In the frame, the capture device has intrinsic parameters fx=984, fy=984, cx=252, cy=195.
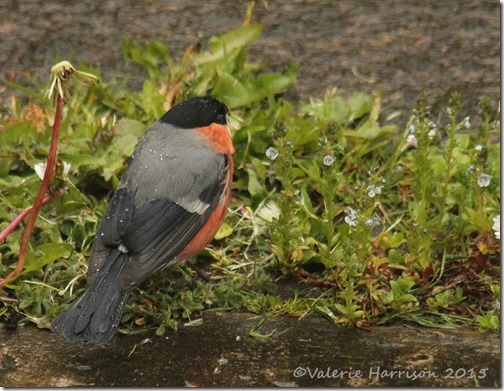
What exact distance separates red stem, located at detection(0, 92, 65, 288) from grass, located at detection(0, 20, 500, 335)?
0.41ft

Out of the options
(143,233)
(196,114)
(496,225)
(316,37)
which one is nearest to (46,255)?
(143,233)

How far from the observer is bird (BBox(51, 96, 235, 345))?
448 cm

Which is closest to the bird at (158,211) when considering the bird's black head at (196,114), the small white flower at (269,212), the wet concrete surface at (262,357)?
the bird's black head at (196,114)

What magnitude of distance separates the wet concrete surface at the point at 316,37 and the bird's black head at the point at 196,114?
117cm

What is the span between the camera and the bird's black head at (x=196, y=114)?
533cm

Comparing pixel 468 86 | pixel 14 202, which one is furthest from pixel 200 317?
pixel 468 86

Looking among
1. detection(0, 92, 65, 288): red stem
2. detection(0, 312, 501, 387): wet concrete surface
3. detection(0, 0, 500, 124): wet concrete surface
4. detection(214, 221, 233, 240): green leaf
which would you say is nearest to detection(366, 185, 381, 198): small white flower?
detection(0, 312, 501, 387): wet concrete surface

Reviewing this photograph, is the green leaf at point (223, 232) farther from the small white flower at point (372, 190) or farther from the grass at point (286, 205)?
the small white flower at point (372, 190)

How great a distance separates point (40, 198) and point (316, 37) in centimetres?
292

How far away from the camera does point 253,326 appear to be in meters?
4.73

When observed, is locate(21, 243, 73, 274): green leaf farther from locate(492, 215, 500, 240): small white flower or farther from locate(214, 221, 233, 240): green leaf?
locate(492, 215, 500, 240): small white flower

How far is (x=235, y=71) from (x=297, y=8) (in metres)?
1.21

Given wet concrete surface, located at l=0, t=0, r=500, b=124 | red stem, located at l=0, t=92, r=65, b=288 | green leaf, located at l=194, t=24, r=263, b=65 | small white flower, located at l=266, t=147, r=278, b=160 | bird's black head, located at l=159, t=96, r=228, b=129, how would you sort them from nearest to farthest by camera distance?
red stem, located at l=0, t=92, r=65, b=288 → small white flower, located at l=266, t=147, r=278, b=160 → bird's black head, located at l=159, t=96, r=228, b=129 → green leaf, located at l=194, t=24, r=263, b=65 → wet concrete surface, located at l=0, t=0, r=500, b=124

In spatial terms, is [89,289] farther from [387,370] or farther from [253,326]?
[387,370]
